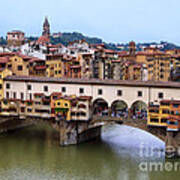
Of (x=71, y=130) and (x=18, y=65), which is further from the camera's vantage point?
(x=18, y=65)

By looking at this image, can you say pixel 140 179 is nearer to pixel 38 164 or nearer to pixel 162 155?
pixel 162 155

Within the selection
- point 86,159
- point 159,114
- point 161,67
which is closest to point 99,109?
point 86,159

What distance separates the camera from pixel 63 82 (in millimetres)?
A: 29297

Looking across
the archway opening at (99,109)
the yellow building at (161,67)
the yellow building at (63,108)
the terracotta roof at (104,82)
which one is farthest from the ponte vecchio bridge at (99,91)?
the yellow building at (161,67)

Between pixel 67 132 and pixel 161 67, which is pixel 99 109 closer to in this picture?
pixel 67 132

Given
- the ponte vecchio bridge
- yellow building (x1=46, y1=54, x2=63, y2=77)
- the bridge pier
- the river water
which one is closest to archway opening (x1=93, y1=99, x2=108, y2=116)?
the ponte vecchio bridge

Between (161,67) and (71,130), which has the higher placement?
(161,67)

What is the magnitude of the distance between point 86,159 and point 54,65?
17.8 m

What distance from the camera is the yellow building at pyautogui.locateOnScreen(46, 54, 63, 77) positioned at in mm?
40906

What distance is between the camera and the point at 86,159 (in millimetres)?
26000

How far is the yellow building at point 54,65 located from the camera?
40906 millimetres

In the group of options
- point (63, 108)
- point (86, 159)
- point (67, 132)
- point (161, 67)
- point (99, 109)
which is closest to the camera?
point (86, 159)

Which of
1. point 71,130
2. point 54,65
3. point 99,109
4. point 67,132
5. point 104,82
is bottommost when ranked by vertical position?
point 67,132

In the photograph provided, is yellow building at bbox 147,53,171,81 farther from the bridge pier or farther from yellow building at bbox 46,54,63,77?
the bridge pier
